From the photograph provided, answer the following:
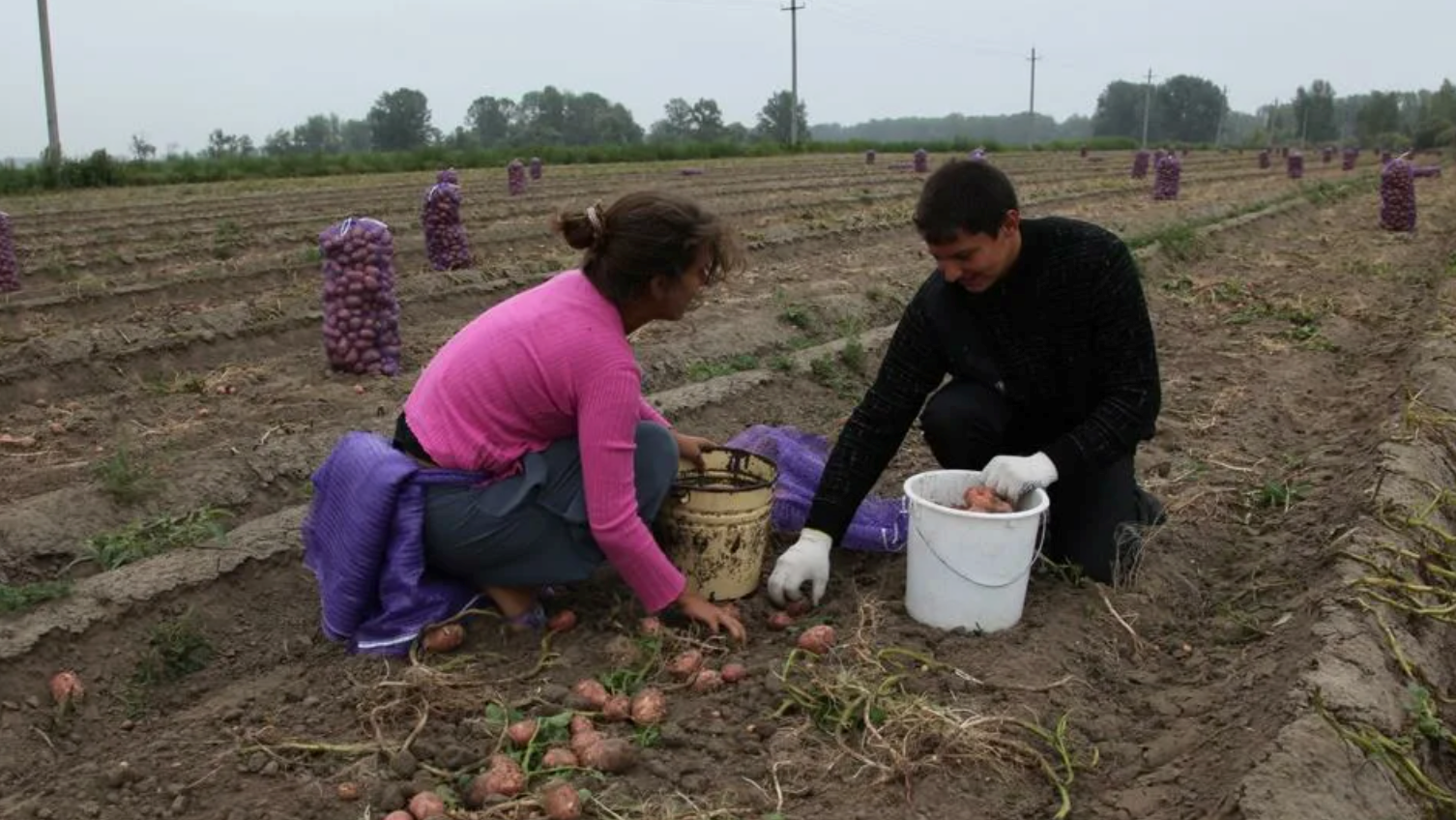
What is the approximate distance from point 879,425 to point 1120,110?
111 meters

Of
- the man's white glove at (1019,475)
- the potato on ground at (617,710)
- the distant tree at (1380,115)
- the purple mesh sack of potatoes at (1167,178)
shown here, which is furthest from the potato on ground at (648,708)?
the distant tree at (1380,115)

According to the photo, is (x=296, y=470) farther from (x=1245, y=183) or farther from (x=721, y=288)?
(x=1245, y=183)

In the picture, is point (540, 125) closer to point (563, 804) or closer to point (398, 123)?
point (398, 123)

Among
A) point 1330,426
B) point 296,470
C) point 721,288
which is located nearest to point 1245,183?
point 721,288

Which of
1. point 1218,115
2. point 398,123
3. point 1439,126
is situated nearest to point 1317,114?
point 1218,115

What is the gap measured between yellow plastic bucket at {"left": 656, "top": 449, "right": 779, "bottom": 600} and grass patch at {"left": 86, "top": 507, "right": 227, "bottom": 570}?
1.61 metres

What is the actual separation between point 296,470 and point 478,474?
1876 mm

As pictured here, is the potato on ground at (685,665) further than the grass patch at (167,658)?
No

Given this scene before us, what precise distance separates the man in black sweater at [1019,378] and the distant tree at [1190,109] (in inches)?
4140

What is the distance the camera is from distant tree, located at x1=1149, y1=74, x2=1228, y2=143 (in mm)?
100500

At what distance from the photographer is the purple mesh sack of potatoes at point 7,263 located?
8734mm

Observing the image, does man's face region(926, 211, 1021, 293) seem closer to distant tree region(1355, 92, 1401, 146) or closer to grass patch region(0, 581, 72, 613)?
grass patch region(0, 581, 72, 613)

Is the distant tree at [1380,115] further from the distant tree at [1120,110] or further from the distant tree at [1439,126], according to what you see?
the distant tree at [1120,110]

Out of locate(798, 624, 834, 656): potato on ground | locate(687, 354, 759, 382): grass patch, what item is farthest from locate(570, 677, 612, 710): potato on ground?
locate(687, 354, 759, 382): grass patch
